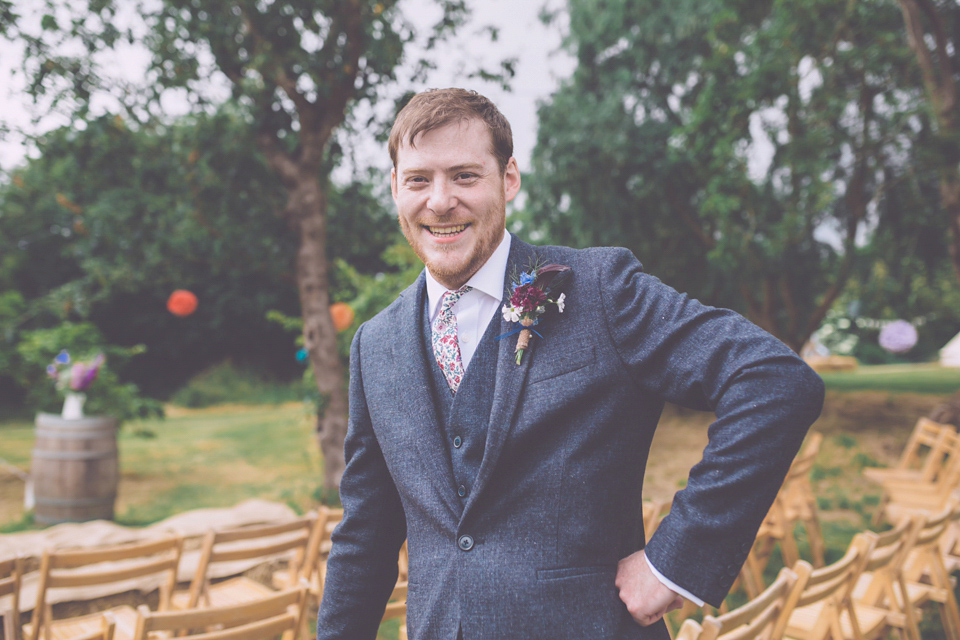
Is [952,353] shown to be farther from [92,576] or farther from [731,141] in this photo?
[92,576]

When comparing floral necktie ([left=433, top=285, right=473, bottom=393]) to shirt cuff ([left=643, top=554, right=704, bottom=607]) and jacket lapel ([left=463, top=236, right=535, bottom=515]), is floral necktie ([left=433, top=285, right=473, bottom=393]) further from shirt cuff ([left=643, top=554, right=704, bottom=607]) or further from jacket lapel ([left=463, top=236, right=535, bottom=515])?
shirt cuff ([left=643, top=554, right=704, bottom=607])

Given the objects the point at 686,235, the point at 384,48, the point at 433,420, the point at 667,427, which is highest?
the point at 384,48

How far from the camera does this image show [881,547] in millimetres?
2779

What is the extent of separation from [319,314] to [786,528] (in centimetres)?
419

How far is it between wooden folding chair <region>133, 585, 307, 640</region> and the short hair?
5.12ft

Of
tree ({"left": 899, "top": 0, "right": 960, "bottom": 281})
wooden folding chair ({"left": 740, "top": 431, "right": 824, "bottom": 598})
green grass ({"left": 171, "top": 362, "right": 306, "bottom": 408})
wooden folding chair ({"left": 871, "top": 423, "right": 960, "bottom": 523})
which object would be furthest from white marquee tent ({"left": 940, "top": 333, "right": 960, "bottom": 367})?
wooden folding chair ({"left": 740, "top": 431, "right": 824, "bottom": 598})

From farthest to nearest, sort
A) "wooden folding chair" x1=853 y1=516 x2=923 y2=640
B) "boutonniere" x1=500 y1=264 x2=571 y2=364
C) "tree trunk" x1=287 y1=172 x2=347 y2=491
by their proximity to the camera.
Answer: "tree trunk" x1=287 y1=172 x2=347 y2=491 < "wooden folding chair" x1=853 y1=516 x2=923 y2=640 < "boutonniere" x1=500 y1=264 x2=571 y2=364

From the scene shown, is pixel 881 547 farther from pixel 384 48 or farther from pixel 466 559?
pixel 384 48

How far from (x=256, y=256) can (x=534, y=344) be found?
230 inches

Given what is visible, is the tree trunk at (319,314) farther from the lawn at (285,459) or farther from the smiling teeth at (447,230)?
the smiling teeth at (447,230)

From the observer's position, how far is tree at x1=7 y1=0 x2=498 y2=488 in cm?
548

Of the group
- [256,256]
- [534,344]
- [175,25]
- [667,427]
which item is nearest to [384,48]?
[175,25]

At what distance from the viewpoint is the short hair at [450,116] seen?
135 centimetres

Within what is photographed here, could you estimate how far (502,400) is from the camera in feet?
4.19
